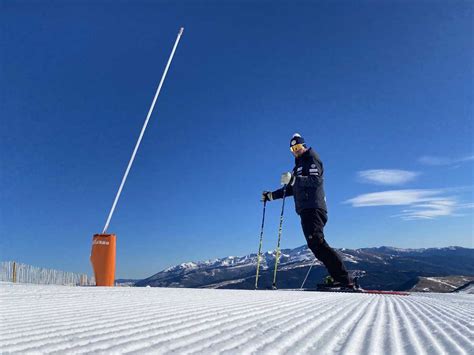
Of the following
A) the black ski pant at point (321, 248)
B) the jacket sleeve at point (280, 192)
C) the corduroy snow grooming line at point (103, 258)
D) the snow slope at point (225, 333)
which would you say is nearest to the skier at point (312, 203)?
the black ski pant at point (321, 248)

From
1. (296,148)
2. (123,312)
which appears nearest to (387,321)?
(123,312)

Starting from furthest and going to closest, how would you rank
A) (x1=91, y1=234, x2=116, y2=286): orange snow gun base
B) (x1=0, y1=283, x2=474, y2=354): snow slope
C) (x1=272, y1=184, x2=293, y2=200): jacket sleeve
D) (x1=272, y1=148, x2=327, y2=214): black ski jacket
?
(x1=272, y1=184, x2=293, y2=200): jacket sleeve < (x1=272, y1=148, x2=327, y2=214): black ski jacket < (x1=91, y1=234, x2=116, y2=286): orange snow gun base < (x1=0, y1=283, x2=474, y2=354): snow slope

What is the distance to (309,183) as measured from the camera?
6145 mm

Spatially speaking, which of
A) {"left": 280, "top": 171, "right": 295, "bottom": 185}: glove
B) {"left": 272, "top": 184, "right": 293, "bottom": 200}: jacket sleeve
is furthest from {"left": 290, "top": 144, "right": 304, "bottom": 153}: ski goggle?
{"left": 272, "top": 184, "right": 293, "bottom": 200}: jacket sleeve

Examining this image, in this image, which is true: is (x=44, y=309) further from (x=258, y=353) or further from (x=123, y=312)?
(x=258, y=353)

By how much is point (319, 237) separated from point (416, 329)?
14.5 feet

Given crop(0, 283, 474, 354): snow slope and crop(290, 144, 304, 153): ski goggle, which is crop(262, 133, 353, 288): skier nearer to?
crop(290, 144, 304, 153): ski goggle

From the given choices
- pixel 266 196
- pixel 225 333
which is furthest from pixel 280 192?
pixel 225 333

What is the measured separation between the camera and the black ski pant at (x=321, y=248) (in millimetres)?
5633

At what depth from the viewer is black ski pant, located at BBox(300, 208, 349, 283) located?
5.63 metres

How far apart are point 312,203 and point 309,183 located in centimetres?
35

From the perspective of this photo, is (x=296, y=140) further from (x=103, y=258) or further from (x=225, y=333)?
(x=225, y=333)

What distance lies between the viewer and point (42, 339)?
110 centimetres

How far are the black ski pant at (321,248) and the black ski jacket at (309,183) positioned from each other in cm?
22
